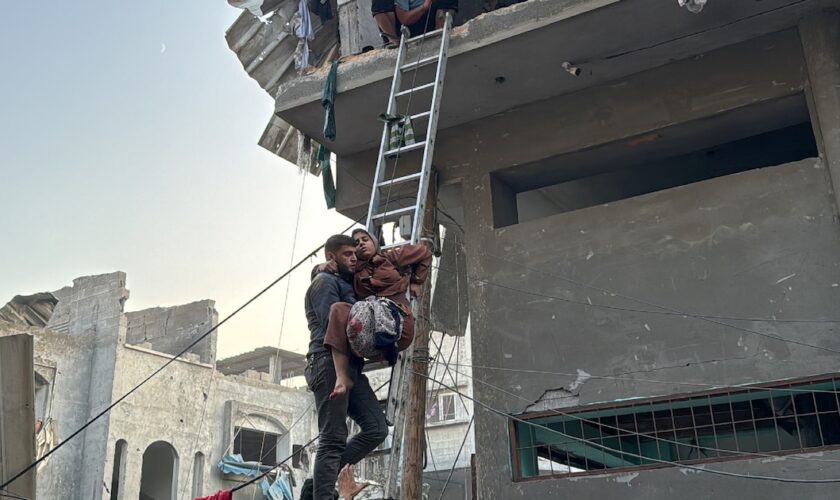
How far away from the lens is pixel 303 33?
10180mm

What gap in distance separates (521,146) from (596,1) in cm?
199

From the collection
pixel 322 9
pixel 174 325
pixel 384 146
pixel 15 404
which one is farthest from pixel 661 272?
pixel 174 325

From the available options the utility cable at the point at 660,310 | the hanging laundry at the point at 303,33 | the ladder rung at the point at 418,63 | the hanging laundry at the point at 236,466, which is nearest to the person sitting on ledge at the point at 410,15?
the ladder rung at the point at 418,63

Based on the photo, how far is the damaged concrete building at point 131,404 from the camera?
24125 millimetres

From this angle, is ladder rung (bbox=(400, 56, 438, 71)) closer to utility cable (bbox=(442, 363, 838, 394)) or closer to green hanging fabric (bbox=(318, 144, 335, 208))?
green hanging fabric (bbox=(318, 144, 335, 208))

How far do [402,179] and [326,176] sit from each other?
11.8 ft

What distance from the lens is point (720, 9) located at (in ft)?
26.0

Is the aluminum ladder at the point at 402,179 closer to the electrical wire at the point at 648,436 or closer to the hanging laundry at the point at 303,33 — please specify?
the hanging laundry at the point at 303,33

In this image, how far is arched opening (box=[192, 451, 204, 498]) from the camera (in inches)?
1028

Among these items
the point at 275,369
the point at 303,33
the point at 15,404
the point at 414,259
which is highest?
the point at 275,369

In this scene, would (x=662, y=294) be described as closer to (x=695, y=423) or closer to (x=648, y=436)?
(x=695, y=423)

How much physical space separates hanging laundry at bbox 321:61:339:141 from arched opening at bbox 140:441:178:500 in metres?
19.6

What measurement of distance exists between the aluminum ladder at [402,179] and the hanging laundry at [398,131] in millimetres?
54

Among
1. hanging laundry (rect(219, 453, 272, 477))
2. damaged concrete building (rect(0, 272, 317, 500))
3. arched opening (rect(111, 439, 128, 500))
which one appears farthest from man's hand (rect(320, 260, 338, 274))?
hanging laundry (rect(219, 453, 272, 477))
